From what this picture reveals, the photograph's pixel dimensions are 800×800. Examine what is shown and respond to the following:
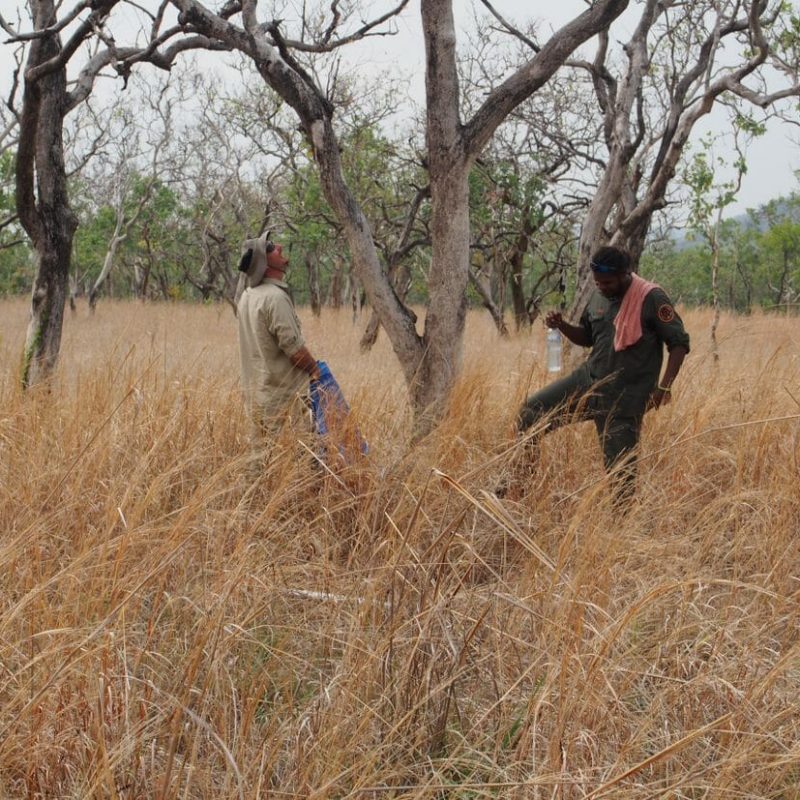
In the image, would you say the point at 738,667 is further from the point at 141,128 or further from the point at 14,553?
the point at 141,128

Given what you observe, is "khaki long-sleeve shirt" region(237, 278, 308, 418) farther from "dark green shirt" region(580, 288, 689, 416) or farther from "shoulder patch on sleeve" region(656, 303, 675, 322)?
"shoulder patch on sleeve" region(656, 303, 675, 322)

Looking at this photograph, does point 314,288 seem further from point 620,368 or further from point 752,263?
point 620,368

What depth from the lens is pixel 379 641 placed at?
7.64ft

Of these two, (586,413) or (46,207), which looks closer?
(586,413)

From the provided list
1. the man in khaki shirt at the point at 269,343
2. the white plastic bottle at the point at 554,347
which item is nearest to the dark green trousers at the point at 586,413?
the white plastic bottle at the point at 554,347

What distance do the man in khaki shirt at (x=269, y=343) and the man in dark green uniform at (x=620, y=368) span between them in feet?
3.81

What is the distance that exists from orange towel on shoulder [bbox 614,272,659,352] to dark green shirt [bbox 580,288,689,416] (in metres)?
0.03

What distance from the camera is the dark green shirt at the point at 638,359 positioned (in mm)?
4223

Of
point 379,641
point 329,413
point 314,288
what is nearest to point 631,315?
point 329,413

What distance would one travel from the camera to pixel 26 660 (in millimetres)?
2297

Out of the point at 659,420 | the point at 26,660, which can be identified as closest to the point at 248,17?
the point at 659,420

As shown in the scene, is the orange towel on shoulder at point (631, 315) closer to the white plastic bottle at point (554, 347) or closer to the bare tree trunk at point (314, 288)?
the white plastic bottle at point (554, 347)

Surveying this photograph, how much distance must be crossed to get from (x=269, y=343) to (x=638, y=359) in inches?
71.9

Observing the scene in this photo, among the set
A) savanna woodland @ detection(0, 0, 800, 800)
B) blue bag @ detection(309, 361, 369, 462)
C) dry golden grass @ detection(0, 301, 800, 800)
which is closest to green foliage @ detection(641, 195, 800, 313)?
savanna woodland @ detection(0, 0, 800, 800)
